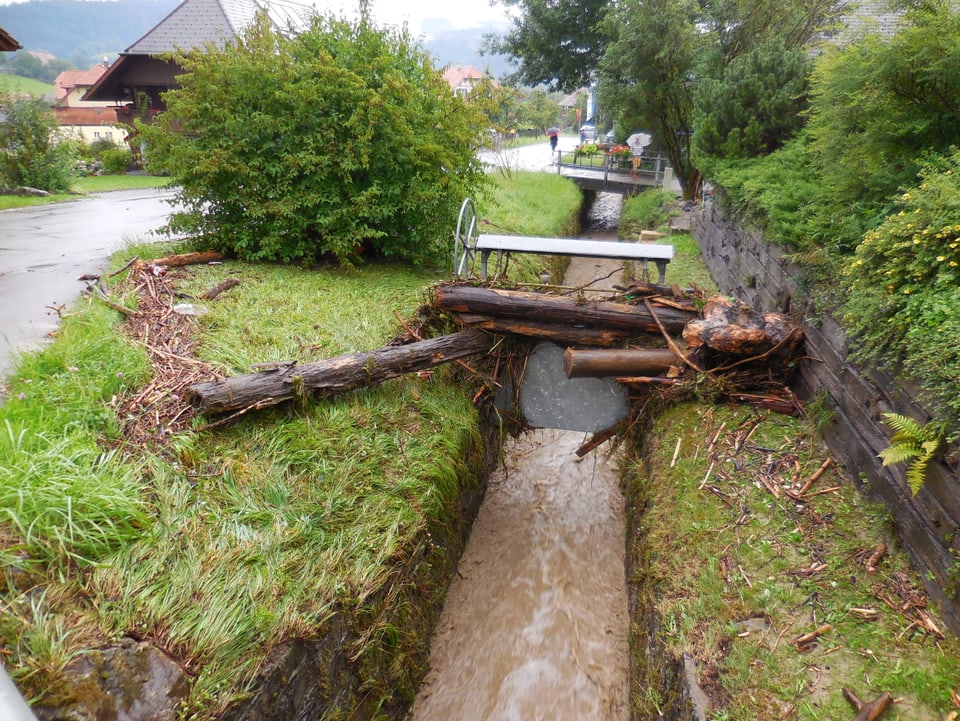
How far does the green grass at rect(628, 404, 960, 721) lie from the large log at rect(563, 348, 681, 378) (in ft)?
2.23

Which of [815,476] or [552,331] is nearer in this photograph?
[815,476]

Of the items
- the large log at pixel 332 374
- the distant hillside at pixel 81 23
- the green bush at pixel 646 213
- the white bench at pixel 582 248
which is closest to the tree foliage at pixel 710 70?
the green bush at pixel 646 213

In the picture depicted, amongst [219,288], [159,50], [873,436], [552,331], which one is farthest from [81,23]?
[873,436]

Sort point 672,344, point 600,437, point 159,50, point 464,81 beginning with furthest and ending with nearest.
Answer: point 159,50
point 464,81
point 600,437
point 672,344

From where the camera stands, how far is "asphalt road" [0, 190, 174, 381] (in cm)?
468

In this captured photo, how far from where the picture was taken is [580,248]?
539 centimetres

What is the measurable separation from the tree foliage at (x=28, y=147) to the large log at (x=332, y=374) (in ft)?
49.1

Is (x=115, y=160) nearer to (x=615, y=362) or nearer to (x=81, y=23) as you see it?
(x=615, y=362)

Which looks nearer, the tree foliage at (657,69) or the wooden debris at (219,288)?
the wooden debris at (219,288)

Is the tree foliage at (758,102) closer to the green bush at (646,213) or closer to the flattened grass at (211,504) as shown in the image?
the green bush at (646,213)

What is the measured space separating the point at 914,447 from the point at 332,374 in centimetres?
345

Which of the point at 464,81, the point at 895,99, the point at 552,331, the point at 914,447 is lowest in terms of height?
the point at 552,331

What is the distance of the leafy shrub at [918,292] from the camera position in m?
2.46

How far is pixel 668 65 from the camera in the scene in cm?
1252
